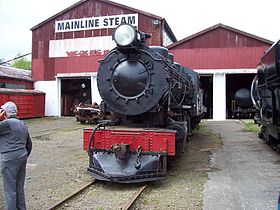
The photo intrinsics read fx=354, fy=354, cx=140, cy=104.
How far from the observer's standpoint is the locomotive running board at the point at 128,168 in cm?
671

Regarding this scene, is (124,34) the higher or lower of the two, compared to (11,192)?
higher

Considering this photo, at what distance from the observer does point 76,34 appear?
96.8 ft

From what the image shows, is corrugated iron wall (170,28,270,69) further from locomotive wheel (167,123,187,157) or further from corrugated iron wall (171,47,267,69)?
locomotive wheel (167,123,187,157)

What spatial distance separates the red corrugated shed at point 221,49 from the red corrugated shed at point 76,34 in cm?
261

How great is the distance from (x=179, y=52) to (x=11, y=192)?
923 inches

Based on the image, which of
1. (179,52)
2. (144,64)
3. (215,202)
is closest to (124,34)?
(144,64)

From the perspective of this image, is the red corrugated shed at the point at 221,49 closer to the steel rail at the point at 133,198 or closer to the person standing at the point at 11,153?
the steel rail at the point at 133,198

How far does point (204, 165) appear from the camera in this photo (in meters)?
9.09

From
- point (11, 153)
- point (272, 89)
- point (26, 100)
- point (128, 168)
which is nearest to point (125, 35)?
point (128, 168)

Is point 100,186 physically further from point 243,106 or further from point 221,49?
point 243,106

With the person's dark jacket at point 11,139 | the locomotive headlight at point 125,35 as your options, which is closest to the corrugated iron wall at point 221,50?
the locomotive headlight at point 125,35

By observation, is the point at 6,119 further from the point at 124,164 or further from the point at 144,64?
the point at 144,64

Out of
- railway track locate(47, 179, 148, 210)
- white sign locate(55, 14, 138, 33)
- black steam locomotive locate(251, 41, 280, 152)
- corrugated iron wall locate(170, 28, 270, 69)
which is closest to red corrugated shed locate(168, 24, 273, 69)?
corrugated iron wall locate(170, 28, 270, 69)

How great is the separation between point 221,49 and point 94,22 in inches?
418
